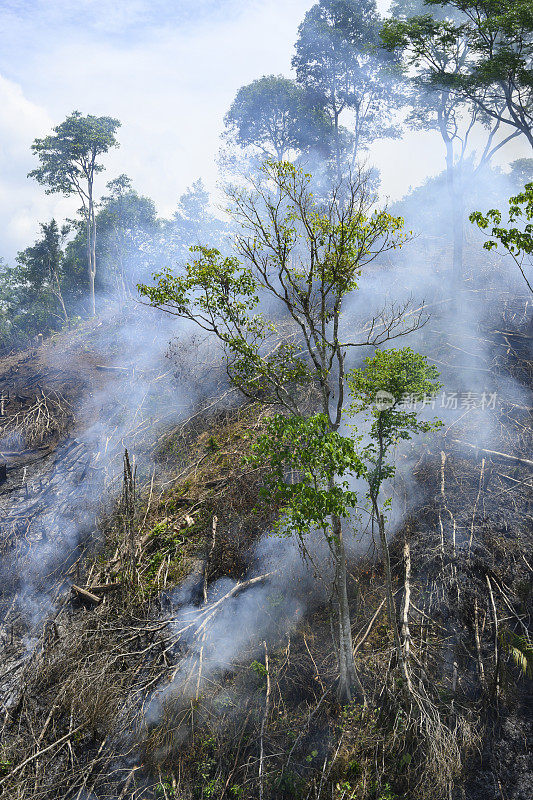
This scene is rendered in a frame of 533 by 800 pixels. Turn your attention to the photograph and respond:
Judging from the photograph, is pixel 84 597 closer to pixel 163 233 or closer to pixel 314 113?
pixel 314 113

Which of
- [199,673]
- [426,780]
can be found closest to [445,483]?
[426,780]

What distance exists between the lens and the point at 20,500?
10.5 metres

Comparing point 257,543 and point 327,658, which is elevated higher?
point 257,543

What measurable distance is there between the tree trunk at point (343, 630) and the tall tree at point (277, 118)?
65.9 ft

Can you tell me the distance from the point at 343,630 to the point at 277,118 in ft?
72.9

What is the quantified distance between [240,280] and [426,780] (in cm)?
662

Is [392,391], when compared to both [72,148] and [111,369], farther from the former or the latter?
[72,148]

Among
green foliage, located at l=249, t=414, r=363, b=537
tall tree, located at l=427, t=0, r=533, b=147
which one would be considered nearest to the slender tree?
green foliage, located at l=249, t=414, r=363, b=537

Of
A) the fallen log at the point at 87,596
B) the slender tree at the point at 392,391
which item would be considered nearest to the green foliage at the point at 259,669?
the slender tree at the point at 392,391

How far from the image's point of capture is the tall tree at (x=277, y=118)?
1991 centimetres

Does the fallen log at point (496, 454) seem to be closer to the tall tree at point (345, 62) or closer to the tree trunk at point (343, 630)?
the tree trunk at point (343, 630)

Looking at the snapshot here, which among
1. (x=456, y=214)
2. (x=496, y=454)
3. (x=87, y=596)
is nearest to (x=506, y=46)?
(x=456, y=214)

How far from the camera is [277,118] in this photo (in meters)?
20.8

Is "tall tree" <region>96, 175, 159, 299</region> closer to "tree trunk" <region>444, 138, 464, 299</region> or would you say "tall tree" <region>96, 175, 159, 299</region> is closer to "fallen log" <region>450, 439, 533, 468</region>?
"tree trunk" <region>444, 138, 464, 299</region>
